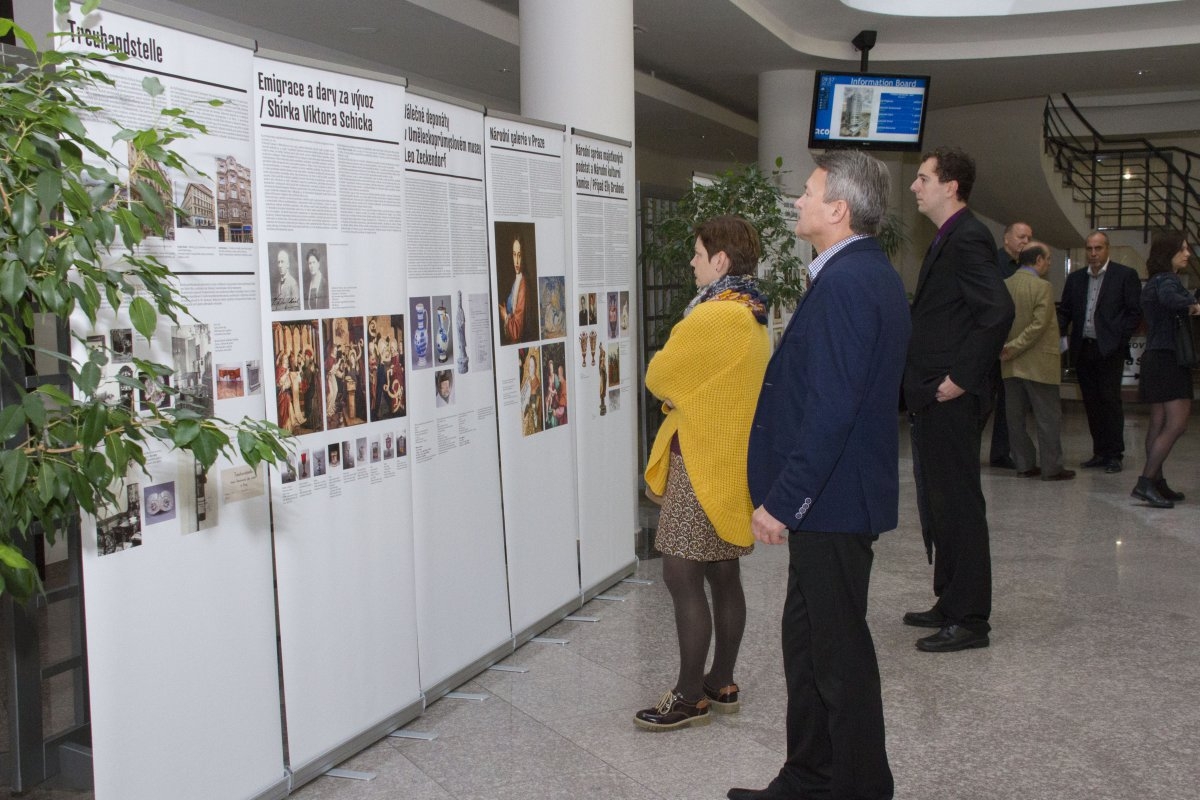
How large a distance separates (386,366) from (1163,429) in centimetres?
591

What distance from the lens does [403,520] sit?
3.82 meters

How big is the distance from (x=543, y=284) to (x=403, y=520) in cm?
147

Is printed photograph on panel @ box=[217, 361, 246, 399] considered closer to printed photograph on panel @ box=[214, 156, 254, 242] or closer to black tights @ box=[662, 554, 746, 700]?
printed photograph on panel @ box=[214, 156, 254, 242]

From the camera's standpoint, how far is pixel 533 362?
4785 mm

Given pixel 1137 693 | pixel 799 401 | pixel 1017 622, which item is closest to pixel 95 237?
pixel 799 401

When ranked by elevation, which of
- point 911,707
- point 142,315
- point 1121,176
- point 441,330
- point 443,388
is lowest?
point 911,707

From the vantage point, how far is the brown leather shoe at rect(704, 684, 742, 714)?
13.1 feet

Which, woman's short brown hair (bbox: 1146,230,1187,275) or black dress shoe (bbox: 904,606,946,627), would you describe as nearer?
black dress shoe (bbox: 904,606,946,627)

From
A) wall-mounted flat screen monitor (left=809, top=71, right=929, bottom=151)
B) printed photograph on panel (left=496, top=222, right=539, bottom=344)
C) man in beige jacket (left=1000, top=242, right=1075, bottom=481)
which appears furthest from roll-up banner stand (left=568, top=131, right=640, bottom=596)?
wall-mounted flat screen monitor (left=809, top=71, right=929, bottom=151)

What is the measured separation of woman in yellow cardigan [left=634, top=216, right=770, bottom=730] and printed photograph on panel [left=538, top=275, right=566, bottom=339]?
114 centimetres

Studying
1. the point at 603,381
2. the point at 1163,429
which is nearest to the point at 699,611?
the point at 603,381

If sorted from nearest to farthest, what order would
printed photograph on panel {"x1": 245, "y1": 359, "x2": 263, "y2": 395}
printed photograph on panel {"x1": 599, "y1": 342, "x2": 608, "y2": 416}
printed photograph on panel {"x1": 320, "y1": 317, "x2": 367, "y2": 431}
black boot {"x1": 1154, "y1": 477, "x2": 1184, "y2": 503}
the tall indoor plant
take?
1. the tall indoor plant
2. printed photograph on panel {"x1": 245, "y1": 359, "x2": 263, "y2": 395}
3. printed photograph on panel {"x1": 320, "y1": 317, "x2": 367, "y2": 431}
4. printed photograph on panel {"x1": 599, "y1": 342, "x2": 608, "y2": 416}
5. black boot {"x1": 1154, "y1": 477, "x2": 1184, "y2": 503}

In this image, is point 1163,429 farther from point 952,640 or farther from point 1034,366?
point 952,640

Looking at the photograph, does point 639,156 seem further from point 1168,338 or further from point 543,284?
point 543,284
